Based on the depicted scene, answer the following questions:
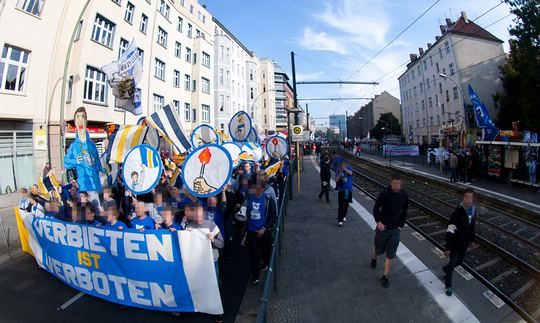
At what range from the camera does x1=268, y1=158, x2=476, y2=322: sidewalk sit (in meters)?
4.27

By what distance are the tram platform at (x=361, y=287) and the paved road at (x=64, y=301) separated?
32.2 inches

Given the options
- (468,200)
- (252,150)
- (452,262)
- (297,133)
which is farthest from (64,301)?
(297,133)

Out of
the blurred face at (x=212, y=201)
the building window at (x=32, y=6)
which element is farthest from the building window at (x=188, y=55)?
the blurred face at (x=212, y=201)

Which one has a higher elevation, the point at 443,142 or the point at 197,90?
the point at 197,90

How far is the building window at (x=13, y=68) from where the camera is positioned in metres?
13.6

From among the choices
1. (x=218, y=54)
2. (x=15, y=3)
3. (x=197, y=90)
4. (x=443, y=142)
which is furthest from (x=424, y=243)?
(x=218, y=54)

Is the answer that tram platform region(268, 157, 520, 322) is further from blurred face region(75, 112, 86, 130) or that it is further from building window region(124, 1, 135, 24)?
building window region(124, 1, 135, 24)

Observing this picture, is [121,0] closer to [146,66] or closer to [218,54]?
[146,66]

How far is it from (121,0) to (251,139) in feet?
51.5

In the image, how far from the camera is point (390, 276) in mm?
5367

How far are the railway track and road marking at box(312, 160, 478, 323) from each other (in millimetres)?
718

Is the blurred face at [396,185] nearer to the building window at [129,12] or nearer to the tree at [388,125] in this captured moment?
the building window at [129,12]

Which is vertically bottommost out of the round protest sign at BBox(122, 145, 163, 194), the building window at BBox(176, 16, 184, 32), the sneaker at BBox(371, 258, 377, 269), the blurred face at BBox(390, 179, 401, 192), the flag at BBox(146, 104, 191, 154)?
the sneaker at BBox(371, 258, 377, 269)

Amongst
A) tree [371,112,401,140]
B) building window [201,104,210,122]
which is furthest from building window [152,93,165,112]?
tree [371,112,401,140]
